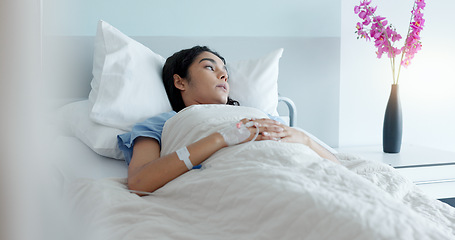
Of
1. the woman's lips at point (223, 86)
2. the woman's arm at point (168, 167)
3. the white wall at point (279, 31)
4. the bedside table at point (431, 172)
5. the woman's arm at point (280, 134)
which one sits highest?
the white wall at point (279, 31)

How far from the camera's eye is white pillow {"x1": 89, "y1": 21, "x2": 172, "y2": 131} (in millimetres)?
1612

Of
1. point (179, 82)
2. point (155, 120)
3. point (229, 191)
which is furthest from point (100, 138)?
point (229, 191)

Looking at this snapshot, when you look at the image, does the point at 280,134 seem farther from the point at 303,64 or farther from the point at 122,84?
the point at 303,64

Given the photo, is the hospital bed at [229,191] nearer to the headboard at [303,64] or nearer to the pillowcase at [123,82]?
the pillowcase at [123,82]

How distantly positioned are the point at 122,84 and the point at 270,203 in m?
0.96

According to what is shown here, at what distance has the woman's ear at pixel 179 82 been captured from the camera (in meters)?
1.74

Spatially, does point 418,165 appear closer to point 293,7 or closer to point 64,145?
point 293,7

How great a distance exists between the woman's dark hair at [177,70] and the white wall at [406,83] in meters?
0.96

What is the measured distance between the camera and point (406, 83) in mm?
2602

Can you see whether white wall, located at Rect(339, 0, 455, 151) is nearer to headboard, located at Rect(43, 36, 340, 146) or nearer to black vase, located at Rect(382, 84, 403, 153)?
headboard, located at Rect(43, 36, 340, 146)

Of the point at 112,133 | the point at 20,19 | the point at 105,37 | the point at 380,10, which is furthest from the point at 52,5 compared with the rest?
the point at 380,10

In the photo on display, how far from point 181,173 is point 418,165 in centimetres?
125

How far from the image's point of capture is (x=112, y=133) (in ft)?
5.13

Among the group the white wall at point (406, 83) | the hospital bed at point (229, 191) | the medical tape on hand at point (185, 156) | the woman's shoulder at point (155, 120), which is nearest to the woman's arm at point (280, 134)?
the hospital bed at point (229, 191)
